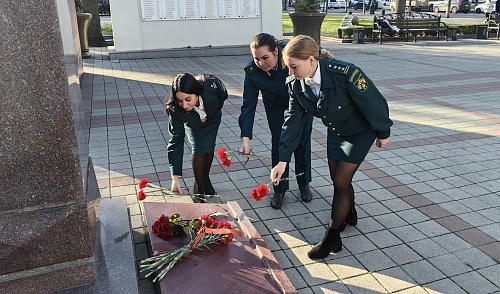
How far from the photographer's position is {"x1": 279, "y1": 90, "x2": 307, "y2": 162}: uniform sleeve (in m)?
3.21

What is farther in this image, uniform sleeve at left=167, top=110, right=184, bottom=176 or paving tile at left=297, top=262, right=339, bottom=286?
uniform sleeve at left=167, top=110, right=184, bottom=176

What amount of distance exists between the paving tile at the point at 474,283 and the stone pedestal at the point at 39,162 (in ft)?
7.59

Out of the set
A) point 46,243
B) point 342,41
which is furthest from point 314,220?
point 342,41

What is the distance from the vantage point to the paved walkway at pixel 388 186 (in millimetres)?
3082

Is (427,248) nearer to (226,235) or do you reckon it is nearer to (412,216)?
(412,216)

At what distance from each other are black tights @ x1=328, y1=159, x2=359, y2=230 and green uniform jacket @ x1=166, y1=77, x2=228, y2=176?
1.05 metres

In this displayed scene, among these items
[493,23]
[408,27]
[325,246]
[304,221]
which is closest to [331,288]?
[325,246]

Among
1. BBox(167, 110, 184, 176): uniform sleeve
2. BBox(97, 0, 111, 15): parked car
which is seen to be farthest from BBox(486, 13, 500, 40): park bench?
BBox(97, 0, 111, 15): parked car

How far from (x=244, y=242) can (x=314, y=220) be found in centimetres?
87

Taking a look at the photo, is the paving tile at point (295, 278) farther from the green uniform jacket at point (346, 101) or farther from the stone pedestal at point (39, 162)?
the stone pedestal at point (39, 162)

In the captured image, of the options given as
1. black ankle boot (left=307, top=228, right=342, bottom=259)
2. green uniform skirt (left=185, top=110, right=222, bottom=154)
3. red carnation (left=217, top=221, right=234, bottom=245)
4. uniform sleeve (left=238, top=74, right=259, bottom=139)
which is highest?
uniform sleeve (left=238, top=74, right=259, bottom=139)

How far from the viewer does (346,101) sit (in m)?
2.87

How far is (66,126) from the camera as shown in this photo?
2350mm

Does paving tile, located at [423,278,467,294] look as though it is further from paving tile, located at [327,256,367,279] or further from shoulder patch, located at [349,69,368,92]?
shoulder patch, located at [349,69,368,92]
